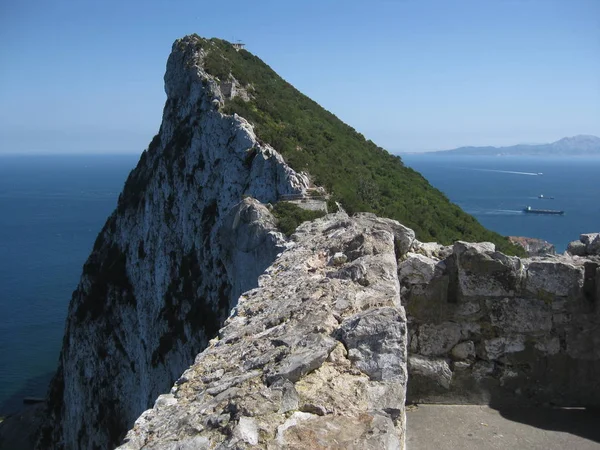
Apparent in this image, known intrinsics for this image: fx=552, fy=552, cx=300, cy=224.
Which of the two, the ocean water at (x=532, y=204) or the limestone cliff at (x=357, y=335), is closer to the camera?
the limestone cliff at (x=357, y=335)

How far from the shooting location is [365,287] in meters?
4.43

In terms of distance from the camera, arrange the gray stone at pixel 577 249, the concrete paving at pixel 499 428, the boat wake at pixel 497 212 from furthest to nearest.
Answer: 1. the boat wake at pixel 497 212
2. the gray stone at pixel 577 249
3. the concrete paving at pixel 499 428

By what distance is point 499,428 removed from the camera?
16.6ft

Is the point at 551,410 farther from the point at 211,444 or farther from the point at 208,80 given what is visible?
the point at 208,80

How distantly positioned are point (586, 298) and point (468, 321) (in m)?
1.18

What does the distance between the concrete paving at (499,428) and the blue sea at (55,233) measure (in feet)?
132

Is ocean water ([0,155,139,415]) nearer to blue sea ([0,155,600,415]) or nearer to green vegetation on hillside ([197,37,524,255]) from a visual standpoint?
blue sea ([0,155,600,415])

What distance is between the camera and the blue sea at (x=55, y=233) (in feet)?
→ 141

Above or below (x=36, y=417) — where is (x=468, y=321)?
above

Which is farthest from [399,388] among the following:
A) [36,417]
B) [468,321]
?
[36,417]

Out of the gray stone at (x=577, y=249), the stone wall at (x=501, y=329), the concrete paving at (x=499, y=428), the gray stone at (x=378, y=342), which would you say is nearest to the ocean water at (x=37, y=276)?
the stone wall at (x=501, y=329)

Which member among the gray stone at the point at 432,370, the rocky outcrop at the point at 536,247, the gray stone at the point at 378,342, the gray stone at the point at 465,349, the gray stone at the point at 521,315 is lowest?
the rocky outcrop at the point at 536,247

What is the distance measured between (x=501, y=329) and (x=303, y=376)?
10.1 ft

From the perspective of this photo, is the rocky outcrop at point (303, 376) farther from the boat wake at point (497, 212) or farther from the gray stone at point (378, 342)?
the boat wake at point (497, 212)
